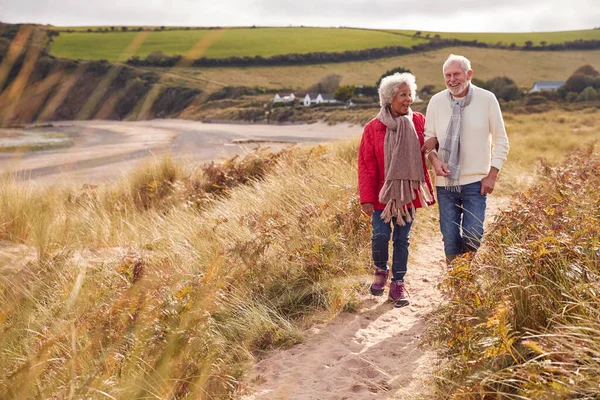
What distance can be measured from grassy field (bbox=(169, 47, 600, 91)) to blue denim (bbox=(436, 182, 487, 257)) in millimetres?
65199

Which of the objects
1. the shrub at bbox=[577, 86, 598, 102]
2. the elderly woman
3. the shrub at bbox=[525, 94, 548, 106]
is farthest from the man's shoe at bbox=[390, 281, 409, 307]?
the shrub at bbox=[577, 86, 598, 102]

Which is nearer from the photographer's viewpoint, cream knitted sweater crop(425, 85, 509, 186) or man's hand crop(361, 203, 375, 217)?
cream knitted sweater crop(425, 85, 509, 186)

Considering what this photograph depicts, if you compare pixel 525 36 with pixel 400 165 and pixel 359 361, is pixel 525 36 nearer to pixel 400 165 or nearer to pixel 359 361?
pixel 400 165

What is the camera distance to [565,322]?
271 centimetres

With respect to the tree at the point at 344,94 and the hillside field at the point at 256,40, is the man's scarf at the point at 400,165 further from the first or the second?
the hillside field at the point at 256,40

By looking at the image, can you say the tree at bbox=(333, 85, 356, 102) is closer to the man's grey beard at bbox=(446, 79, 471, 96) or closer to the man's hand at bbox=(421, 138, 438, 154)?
the man's hand at bbox=(421, 138, 438, 154)

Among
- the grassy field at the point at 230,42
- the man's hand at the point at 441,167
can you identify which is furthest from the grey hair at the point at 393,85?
the grassy field at the point at 230,42

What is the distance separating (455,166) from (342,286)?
4.73 ft

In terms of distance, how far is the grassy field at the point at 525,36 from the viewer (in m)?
90.2

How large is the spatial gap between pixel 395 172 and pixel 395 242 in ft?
2.22

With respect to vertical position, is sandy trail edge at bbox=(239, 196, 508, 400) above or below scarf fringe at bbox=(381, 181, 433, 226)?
below

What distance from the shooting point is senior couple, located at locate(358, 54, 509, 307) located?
4039 mm

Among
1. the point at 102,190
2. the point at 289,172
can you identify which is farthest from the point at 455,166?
the point at 102,190

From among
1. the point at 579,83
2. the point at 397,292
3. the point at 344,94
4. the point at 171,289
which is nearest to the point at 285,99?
the point at 344,94
